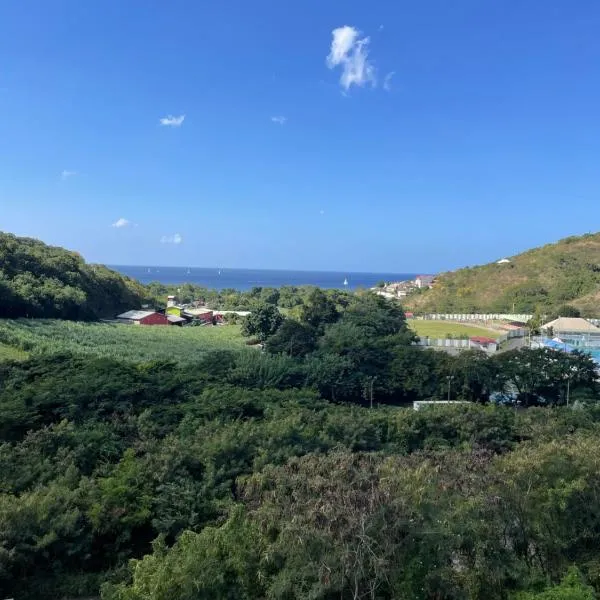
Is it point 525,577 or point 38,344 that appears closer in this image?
point 525,577

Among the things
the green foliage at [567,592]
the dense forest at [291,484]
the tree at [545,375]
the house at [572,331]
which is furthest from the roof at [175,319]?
the green foliage at [567,592]

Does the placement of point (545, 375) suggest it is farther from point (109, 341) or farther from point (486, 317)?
point (486, 317)

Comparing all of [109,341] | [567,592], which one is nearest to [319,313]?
[109,341]

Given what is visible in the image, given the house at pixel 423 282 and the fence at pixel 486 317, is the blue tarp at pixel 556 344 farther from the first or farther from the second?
the house at pixel 423 282

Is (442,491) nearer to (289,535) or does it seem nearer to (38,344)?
(289,535)

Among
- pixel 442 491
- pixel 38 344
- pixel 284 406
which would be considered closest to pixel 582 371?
pixel 284 406

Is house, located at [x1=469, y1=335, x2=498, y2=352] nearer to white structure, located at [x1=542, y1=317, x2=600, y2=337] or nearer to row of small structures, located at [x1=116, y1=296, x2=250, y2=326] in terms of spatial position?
white structure, located at [x1=542, y1=317, x2=600, y2=337]

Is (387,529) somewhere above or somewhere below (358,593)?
above
